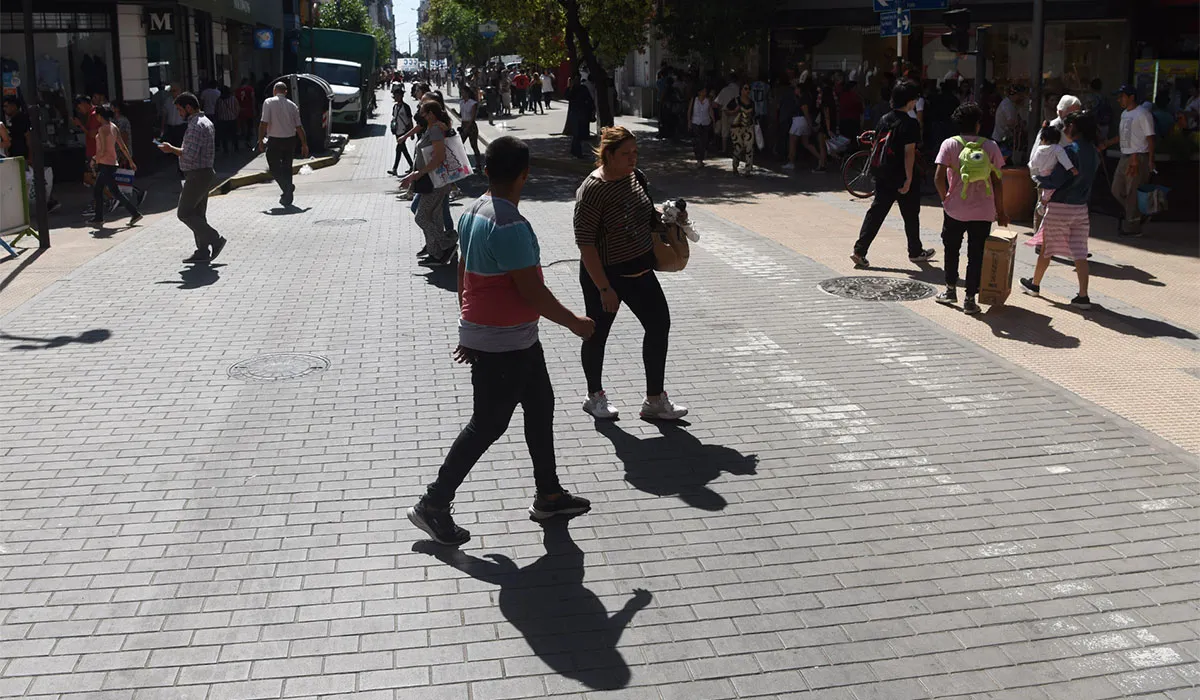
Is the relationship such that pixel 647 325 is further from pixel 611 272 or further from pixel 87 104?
pixel 87 104

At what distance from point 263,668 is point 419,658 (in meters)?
0.57

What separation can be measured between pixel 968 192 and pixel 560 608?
6415mm

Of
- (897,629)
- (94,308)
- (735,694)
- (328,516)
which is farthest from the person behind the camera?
(94,308)

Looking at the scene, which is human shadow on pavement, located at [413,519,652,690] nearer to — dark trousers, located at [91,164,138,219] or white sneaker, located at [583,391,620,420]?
white sneaker, located at [583,391,620,420]

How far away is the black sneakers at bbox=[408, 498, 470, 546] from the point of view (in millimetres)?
5410

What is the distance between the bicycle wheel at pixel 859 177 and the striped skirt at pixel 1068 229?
25.0 ft

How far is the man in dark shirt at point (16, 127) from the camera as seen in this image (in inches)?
751

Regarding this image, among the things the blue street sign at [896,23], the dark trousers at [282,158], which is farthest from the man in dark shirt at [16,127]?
the blue street sign at [896,23]

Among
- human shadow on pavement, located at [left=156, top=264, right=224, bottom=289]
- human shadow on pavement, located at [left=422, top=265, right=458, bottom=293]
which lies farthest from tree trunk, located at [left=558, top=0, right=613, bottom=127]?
human shadow on pavement, located at [left=156, top=264, right=224, bottom=289]

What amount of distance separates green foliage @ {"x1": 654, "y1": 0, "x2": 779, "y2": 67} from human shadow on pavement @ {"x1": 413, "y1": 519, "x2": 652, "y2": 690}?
70.3 ft

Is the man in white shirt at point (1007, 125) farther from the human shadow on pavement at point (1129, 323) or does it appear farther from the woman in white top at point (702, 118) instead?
the human shadow on pavement at point (1129, 323)

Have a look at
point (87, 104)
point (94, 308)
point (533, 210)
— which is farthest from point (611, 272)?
point (87, 104)

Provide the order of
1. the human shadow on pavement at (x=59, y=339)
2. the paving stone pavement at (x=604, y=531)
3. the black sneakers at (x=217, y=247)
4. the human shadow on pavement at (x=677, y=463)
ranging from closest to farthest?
the paving stone pavement at (x=604, y=531) → the human shadow on pavement at (x=677, y=463) → the human shadow on pavement at (x=59, y=339) → the black sneakers at (x=217, y=247)

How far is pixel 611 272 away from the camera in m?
7.07
